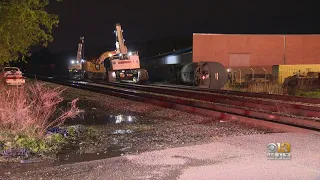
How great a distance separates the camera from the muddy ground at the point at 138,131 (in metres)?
9.27

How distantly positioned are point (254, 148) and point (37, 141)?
204 inches

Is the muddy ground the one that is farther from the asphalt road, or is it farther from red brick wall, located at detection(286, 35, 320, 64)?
red brick wall, located at detection(286, 35, 320, 64)

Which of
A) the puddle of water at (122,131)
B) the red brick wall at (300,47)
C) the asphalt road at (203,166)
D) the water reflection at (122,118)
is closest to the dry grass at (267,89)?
the water reflection at (122,118)

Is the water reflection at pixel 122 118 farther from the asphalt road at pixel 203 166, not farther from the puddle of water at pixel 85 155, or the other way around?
the asphalt road at pixel 203 166

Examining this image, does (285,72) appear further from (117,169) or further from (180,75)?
(117,169)

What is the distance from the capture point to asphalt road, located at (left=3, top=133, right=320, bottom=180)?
708 centimetres

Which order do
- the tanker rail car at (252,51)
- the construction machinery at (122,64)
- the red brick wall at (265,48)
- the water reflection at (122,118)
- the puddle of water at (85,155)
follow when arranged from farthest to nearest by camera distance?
the red brick wall at (265,48)
the tanker rail car at (252,51)
the construction machinery at (122,64)
the water reflection at (122,118)
the puddle of water at (85,155)

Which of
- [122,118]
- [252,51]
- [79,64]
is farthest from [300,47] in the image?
[122,118]

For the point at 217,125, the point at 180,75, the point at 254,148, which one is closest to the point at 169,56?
the point at 180,75

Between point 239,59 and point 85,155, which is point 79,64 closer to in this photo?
point 239,59

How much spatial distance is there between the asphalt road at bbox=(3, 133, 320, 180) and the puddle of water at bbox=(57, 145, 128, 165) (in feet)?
1.50

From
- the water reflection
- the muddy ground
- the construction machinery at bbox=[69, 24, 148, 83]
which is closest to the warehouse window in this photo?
the construction machinery at bbox=[69, 24, 148, 83]

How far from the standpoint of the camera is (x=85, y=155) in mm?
9172

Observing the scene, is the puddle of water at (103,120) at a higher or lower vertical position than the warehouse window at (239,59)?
lower
